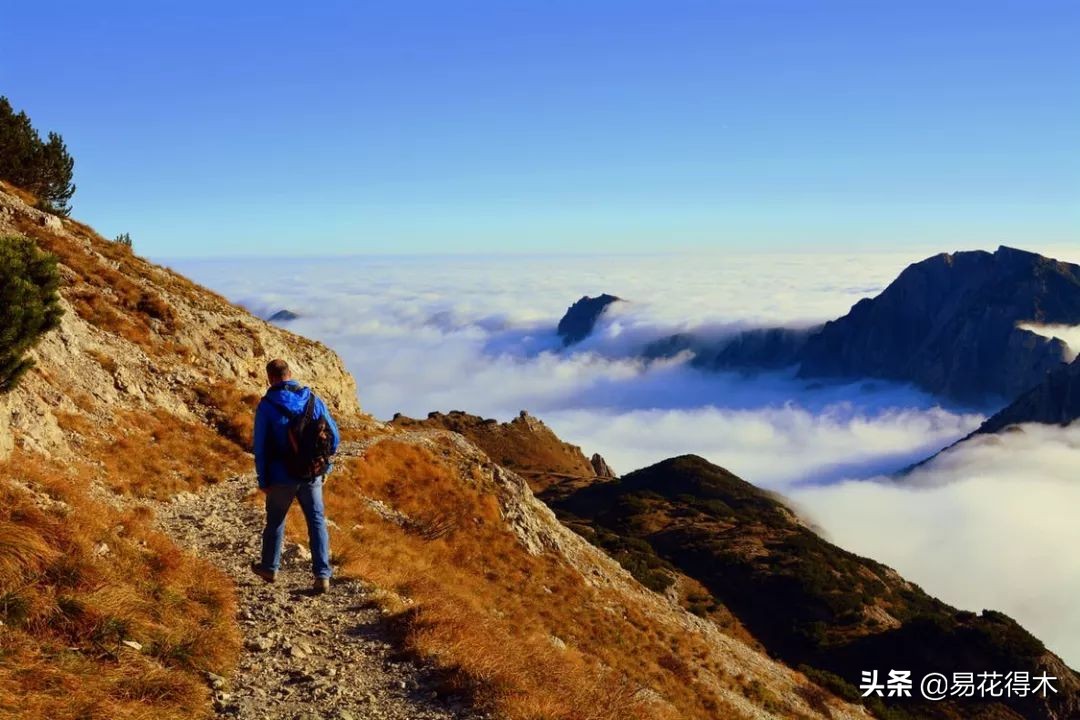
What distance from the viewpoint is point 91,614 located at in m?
8.43

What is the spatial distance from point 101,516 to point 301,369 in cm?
2754

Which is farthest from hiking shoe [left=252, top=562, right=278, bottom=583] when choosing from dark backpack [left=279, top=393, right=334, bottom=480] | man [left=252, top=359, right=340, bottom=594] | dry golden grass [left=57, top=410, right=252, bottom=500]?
dry golden grass [left=57, top=410, right=252, bottom=500]

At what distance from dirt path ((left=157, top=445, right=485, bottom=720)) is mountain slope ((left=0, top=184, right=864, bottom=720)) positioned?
0.10 m

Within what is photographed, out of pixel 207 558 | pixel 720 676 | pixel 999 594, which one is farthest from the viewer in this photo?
pixel 999 594

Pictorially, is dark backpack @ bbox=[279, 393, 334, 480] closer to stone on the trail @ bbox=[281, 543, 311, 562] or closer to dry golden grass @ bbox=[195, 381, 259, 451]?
stone on the trail @ bbox=[281, 543, 311, 562]

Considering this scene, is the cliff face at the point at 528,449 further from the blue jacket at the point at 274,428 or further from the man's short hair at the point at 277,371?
the man's short hair at the point at 277,371

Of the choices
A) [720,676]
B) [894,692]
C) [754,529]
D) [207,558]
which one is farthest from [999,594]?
[207,558]

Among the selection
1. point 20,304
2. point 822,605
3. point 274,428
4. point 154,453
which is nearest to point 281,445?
point 274,428

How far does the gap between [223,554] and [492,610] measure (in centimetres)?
859

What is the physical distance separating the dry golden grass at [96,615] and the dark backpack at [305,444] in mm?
2380

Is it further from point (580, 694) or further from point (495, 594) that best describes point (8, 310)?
point (495, 594)

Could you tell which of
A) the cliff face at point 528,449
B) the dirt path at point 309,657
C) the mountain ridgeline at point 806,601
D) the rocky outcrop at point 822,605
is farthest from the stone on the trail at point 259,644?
the cliff face at point 528,449

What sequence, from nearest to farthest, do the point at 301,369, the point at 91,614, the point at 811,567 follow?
the point at 91,614 < the point at 301,369 < the point at 811,567

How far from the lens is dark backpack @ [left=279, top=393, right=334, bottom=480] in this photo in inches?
419
